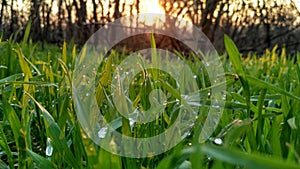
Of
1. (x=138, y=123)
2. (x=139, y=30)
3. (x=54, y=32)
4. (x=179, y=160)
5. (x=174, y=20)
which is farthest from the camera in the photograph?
(x=54, y=32)

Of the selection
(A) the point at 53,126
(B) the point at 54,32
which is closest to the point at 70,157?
(A) the point at 53,126

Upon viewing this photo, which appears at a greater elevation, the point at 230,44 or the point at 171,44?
the point at 230,44

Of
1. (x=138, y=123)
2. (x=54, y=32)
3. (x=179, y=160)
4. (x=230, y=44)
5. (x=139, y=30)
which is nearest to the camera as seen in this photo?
(x=179, y=160)

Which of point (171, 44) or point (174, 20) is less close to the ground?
point (174, 20)

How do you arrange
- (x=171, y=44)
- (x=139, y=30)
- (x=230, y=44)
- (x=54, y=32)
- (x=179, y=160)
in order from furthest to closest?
(x=54, y=32), (x=171, y=44), (x=139, y=30), (x=230, y=44), (x=179, y=160)

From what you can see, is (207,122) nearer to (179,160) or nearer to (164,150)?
(164,150)

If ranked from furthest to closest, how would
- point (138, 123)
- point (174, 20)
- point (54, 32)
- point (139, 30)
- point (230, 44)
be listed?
point (54, 32)
point (174, 20)
point (139, 30)
point (138, 123)
point (230, 44)

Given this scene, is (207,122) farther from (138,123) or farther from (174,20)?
(174,20)

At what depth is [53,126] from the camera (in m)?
0.44

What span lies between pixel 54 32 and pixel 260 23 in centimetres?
286

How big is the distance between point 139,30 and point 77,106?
362cm

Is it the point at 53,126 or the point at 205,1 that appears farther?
the point at 205,1

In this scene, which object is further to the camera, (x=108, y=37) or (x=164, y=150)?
(x=108, y=37)

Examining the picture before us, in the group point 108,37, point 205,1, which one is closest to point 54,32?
point 108,37
